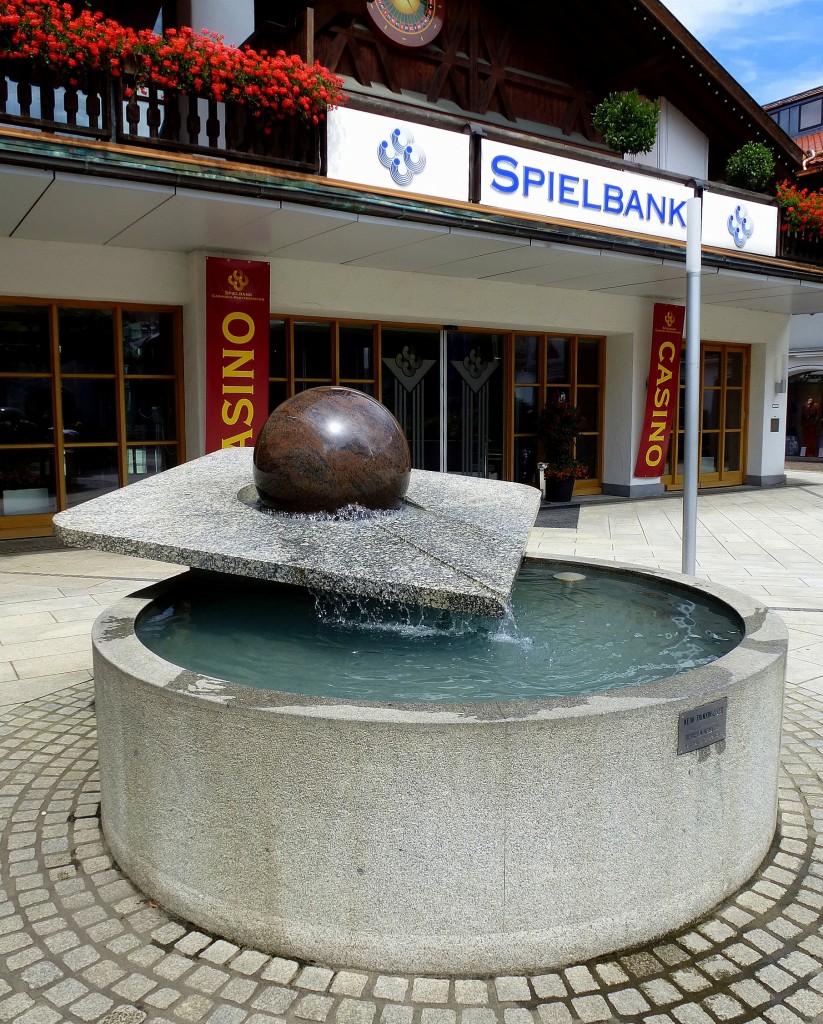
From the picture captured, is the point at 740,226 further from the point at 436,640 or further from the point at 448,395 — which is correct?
the point at 436,640

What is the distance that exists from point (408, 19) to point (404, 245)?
4498 millimetres

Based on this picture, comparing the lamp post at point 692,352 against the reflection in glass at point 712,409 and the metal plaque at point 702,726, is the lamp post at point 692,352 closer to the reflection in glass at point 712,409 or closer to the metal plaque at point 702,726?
the metal plaque at point 702,726

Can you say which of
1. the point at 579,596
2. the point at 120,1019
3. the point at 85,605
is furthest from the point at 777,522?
the point at 120,1019

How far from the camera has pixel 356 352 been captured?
37.6ft

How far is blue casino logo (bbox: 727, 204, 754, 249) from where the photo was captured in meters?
11.9

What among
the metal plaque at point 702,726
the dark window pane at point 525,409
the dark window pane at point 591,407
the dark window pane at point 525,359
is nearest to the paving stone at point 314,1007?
the metal plaque at point 702,726

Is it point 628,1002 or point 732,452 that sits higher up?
point 732,452

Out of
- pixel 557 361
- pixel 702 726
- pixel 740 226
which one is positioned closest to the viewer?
pixel 702 726

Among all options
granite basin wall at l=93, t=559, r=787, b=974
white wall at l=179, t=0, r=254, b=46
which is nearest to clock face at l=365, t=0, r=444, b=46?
white wall at l=179, t=0, r=254, b=46

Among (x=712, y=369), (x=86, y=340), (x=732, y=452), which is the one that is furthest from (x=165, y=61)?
(x=732, y=452)

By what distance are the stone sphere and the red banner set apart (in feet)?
34.2

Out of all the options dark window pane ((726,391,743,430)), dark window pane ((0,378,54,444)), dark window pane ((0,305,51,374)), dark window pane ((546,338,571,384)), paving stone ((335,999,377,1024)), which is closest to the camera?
paving stone ((335,999,377,1024))

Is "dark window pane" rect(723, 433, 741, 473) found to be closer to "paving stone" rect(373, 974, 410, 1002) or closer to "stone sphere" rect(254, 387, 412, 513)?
"stone sphere" rect(254, 387, 412, 513)

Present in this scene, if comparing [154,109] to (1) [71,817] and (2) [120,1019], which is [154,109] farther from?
(2) [120,1019]
